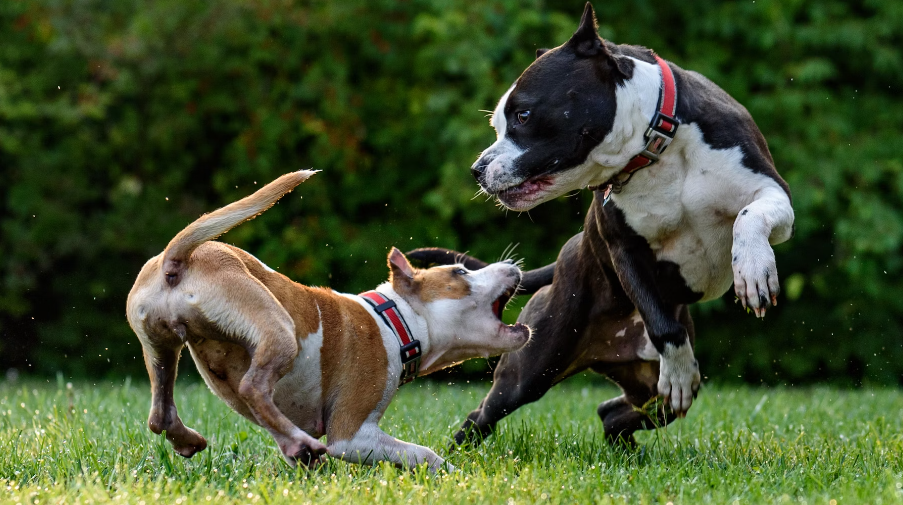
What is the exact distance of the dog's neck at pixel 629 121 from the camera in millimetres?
3967

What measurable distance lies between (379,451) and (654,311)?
1.22 m

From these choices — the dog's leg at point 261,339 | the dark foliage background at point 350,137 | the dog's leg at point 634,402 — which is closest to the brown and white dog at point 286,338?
the dog's leg at point 261,339

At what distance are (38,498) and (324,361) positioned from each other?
1.13 metres

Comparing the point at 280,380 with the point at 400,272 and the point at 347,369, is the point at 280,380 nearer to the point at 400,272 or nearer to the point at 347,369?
the point at 347,369

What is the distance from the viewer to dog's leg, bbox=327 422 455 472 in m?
3.76

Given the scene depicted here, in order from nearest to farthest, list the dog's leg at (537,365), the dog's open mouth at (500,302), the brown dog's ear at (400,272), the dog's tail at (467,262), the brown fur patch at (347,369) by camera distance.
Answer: the brown fur patch at (347,369) → the brown dog's ear at (400,272) → the dog's open mouth at (500,302) → the dog's leg at (537,365) → the dog's tail at (467,262)

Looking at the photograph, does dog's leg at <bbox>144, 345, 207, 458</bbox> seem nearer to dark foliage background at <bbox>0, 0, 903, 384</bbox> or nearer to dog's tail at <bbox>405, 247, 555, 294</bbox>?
dog's tail at <bbox>405, 247, 555, 294</bbox>

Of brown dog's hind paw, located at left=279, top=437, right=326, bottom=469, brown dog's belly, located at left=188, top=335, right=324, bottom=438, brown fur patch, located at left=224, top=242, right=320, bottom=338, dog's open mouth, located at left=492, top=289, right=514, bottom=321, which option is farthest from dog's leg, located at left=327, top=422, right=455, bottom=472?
dog's open mouth, located at left=492, top=289, right=514, bottom=321

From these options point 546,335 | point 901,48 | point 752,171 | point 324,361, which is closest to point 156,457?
point 324,361

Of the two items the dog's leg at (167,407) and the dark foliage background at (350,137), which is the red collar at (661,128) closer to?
the dog's leg at (167,407)

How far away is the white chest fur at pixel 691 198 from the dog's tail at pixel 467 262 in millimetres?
852

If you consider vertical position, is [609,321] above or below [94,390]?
above

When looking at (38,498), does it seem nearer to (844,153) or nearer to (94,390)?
(94,390)

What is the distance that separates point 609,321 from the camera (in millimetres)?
4652
